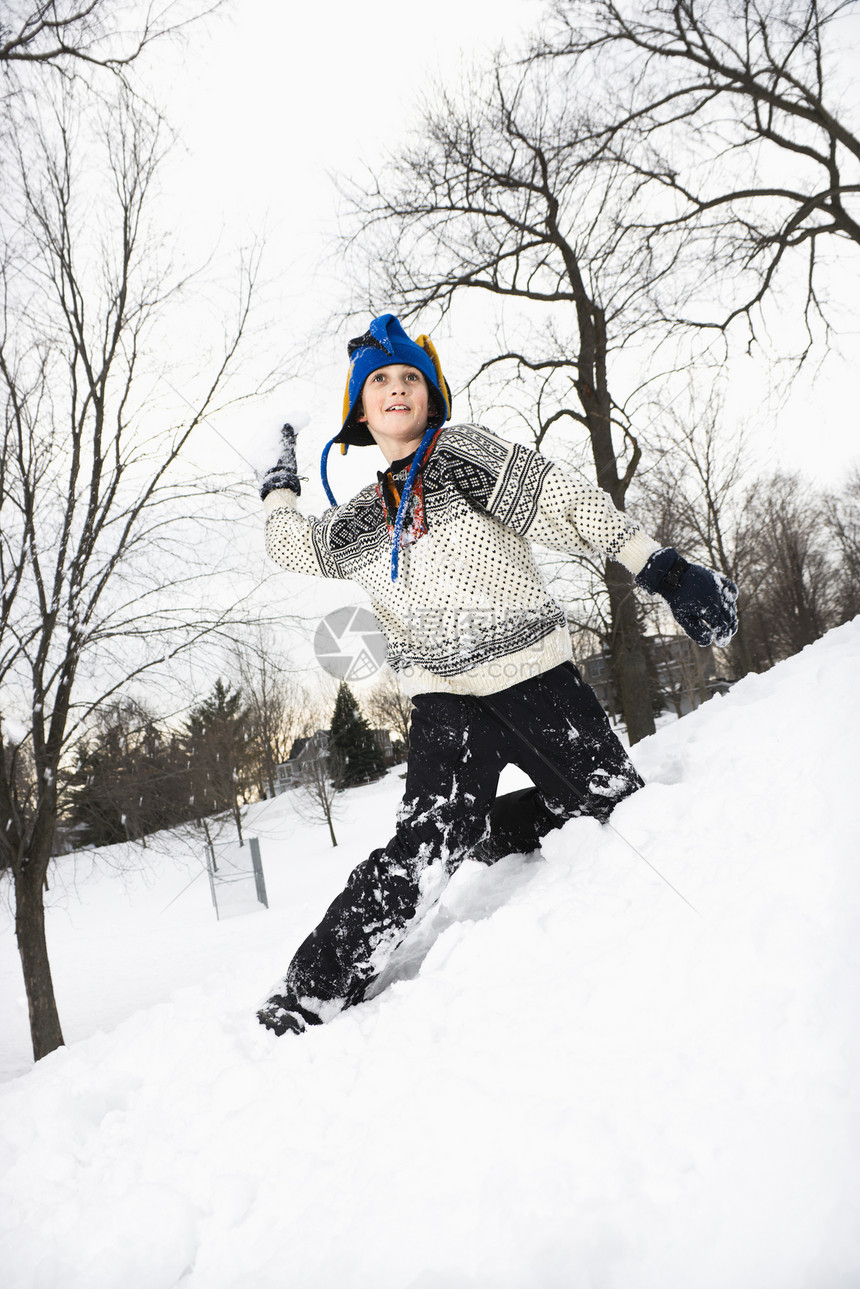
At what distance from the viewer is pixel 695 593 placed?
186cm

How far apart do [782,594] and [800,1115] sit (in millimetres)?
26211

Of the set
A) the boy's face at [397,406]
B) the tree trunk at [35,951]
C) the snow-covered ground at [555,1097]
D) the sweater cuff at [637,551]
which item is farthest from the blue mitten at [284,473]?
the tree trunk at [35,951]

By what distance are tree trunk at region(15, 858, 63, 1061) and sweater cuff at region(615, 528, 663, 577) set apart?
5.34m

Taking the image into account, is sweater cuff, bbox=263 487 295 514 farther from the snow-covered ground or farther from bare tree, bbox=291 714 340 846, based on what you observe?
bare tree, bbox=291 714 340 846

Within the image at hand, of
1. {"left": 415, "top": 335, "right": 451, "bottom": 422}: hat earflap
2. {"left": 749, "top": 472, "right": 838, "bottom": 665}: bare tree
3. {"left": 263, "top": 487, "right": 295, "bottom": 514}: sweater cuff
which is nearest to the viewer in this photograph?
{"left": 415, "top": 335, "right": 451, "bottom": 422}: hat earflap

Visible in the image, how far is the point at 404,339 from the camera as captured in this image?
227 centimetres

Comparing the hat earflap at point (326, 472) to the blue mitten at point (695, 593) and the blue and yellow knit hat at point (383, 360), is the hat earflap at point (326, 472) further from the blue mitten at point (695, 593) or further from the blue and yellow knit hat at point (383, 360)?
the blue mitten at point (695, 593)

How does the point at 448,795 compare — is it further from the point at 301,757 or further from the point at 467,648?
the point at 301,757

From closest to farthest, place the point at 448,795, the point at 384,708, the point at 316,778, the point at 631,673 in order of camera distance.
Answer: the point at 448,795 → the point at 631,673 → the point at 316,778 → the point at 384,708

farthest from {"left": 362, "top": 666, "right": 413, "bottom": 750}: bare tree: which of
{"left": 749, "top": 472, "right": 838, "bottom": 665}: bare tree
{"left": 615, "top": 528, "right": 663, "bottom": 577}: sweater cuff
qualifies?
{"left": 615, "top": 528, "right": 663, "bottom": 577}: sweater cuff

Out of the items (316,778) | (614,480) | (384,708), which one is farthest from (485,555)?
(384,708)

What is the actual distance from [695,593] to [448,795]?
891 millimetres

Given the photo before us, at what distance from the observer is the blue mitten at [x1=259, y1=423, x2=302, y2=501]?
2562mm

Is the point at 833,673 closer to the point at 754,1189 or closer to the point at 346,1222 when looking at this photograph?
the point at 754,1189
